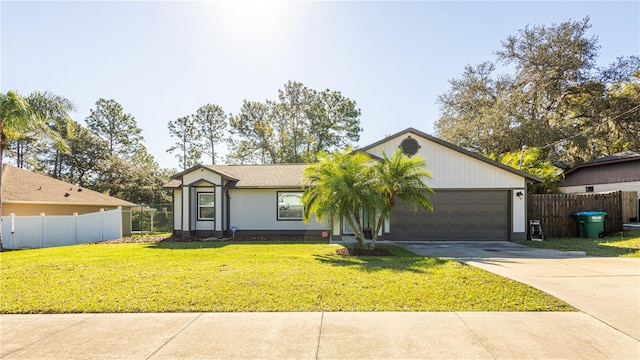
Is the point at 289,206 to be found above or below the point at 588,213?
above

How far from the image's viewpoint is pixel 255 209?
16.3 metres

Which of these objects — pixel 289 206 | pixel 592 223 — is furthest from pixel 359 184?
pixel 592 223

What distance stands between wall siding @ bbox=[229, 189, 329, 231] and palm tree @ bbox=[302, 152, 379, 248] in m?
6.00

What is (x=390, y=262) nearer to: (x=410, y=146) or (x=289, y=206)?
(x=410, y=146)

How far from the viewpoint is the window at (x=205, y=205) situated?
16.1 m

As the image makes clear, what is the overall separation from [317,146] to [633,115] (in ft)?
80.2

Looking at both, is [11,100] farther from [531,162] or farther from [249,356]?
[531,162]

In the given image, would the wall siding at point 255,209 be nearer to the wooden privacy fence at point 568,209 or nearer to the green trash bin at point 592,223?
the wooden privacy fence at point 568,209

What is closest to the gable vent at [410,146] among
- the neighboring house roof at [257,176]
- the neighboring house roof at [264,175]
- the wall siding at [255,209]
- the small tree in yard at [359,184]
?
the neighboring house roof at [264,175]

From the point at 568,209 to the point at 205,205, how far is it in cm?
1628

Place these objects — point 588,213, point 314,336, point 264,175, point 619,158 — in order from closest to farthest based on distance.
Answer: point 314,336 < point 588,213 < point 264,175 < point 619,158

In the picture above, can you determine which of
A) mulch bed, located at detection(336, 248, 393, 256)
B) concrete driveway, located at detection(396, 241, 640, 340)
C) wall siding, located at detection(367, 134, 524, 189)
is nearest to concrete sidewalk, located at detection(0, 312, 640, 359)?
concrete driveway, located at detection(396, 241, 640, 340)

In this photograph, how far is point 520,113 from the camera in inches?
973

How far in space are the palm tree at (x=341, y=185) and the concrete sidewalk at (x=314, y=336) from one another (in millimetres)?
5202
